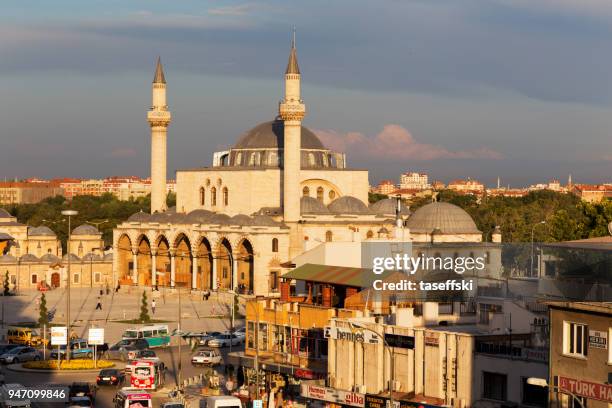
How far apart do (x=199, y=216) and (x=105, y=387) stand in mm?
59277

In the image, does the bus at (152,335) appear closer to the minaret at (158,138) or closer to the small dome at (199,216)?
the small dome at (199,216)

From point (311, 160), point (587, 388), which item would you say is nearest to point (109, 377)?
point (587, 388)

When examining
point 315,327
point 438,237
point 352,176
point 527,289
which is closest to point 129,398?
point 315,327

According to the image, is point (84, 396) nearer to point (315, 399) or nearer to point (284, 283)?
point (315, 399)

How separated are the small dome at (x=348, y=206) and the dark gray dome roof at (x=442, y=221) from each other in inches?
295

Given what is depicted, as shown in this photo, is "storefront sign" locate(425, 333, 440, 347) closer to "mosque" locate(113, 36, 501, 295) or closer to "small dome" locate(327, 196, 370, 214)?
"mosque" locate(113, 36, 501, 295)

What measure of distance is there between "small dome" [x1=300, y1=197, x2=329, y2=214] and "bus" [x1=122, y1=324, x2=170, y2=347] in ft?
130

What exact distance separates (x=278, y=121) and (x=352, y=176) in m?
8.70

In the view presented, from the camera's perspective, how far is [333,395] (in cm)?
4016

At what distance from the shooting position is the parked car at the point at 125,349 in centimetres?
5869

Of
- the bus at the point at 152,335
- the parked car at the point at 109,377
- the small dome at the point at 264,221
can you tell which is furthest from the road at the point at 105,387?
the small dome at the point at 264,221

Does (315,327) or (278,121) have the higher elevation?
(278,121)

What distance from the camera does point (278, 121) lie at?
121188mm

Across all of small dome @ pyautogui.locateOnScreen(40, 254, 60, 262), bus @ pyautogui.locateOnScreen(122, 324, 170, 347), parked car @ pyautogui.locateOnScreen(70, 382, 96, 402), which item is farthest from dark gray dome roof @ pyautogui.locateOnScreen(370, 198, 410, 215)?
parked car @ pyautogui.locateOnScreen(70, 382, 96, 402)
